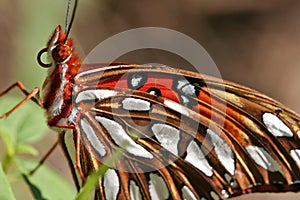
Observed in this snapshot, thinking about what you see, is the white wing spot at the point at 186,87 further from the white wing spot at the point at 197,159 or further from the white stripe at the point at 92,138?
the white stripe at the point at 92,138

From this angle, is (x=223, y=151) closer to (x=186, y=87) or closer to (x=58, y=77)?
(x=186, y=87)

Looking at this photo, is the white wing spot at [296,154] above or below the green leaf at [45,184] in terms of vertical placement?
above

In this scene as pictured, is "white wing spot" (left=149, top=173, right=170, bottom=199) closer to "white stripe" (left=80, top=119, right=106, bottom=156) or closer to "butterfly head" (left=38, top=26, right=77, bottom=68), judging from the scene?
"white stripe" (left=80, top=119, right=106, bottom=156)

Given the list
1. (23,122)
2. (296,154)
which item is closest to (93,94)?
(23,122)

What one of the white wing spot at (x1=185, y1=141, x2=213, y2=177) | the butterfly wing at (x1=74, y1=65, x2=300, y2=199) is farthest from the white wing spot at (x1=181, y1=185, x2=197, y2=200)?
the white wing spot at (x1=185, y1=141, x2=213, y2=177)

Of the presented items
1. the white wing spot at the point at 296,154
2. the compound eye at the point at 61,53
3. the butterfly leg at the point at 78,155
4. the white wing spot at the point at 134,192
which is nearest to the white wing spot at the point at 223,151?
the white wing spot at the point at 296,154

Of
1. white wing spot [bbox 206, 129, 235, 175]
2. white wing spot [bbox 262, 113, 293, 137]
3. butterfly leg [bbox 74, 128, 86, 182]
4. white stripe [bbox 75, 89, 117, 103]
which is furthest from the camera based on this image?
white wing spot [bbox 206, 129, 235, 175]
